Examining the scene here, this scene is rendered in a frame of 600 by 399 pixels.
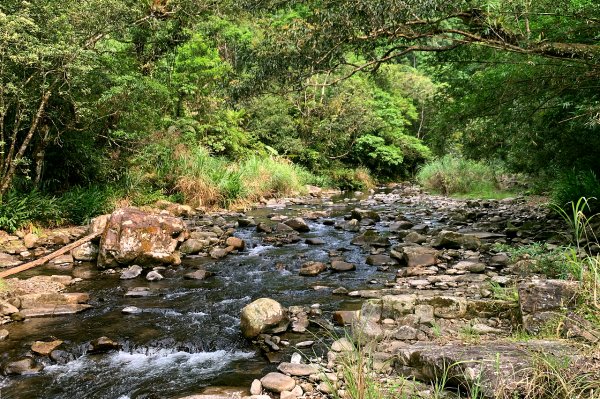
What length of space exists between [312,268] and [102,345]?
10.9ft

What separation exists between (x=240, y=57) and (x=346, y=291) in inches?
177

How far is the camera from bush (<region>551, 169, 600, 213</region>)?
25.1 ft

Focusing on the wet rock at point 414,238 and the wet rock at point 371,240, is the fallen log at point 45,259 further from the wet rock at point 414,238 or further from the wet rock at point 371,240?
the wet rock at point 414,238

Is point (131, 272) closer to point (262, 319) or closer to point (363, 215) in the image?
point (262, 319)

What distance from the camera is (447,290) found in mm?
5160

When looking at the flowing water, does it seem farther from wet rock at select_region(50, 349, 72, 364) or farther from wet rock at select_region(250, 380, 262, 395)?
wet rock at select_region(250, 380, 262, 395)

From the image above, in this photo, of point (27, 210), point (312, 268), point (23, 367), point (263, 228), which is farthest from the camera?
point (263, 228)

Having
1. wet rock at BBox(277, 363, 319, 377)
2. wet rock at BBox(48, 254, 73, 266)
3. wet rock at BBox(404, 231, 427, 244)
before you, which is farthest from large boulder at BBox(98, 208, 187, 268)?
wet rock at BBox(404, 231, 427, 244)

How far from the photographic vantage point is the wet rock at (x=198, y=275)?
6539 millimetres

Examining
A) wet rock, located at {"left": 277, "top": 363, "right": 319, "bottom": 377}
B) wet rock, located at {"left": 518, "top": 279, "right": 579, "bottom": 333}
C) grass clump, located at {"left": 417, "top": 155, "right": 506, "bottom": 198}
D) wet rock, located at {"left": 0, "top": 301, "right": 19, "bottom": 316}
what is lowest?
grass clump, located at {"left": 417, "top": 155, "right": 506, "bottom": 198}

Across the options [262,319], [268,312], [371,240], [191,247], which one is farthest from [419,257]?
[191,247]

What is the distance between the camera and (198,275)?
21.6 ft

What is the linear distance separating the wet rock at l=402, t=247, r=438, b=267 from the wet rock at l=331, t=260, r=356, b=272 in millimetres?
890

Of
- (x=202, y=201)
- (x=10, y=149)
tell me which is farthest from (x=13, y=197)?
(x=202, y=201)
